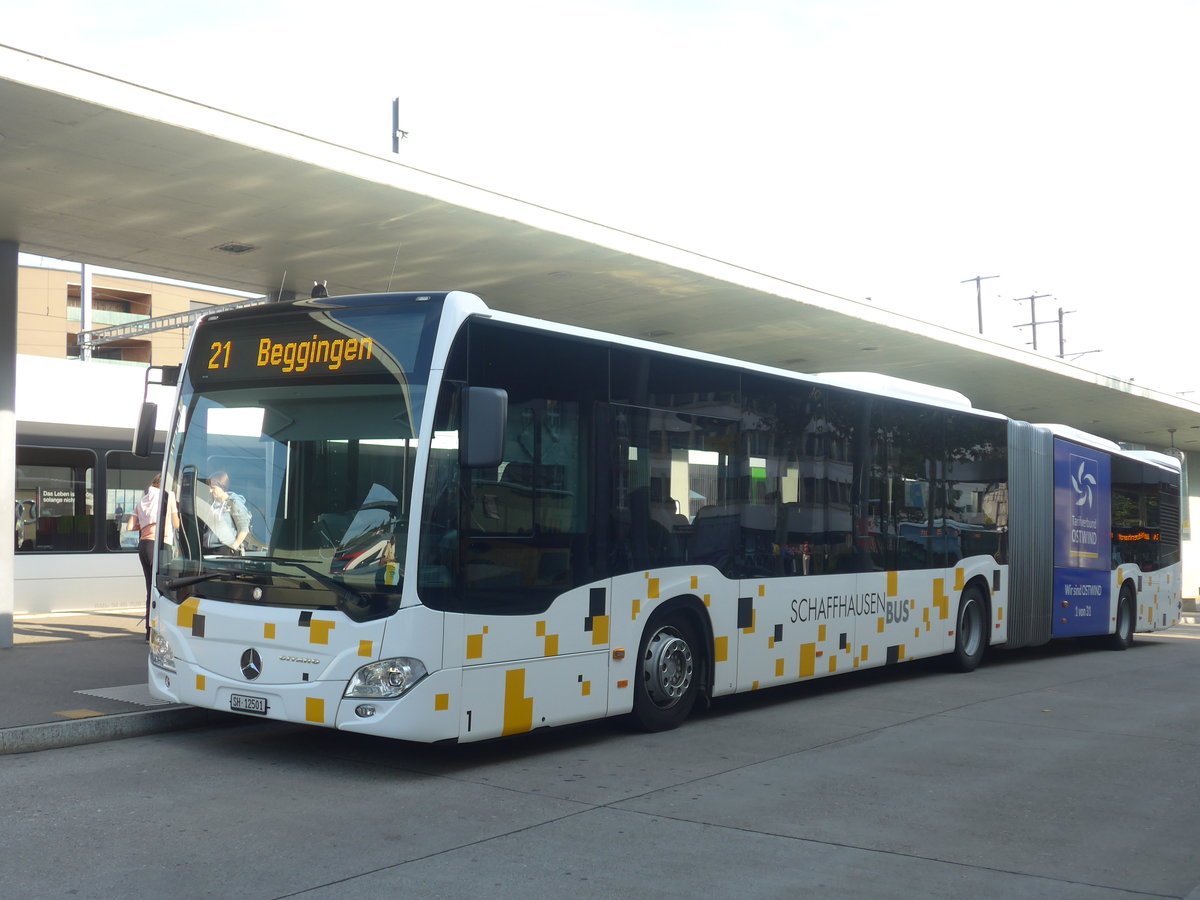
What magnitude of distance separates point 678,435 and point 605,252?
16.5 feet

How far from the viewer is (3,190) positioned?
11.4 meters

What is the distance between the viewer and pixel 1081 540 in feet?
57.2

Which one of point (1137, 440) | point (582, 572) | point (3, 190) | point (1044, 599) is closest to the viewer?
point (582, 572)

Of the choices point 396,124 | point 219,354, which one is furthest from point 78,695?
point 396,124

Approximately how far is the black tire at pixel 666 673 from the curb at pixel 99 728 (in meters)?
3.27

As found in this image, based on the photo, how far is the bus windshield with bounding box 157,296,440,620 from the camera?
7574 mm

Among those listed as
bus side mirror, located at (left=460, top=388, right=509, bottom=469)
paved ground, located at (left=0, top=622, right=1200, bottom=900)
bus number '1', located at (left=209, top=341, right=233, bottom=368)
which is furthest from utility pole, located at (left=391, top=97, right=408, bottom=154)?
bus side mirror, located at (left=460, top=388, right=509, bottom=469)

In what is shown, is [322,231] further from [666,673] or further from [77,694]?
[666,673]

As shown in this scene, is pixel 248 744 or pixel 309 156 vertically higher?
pixel 309 156

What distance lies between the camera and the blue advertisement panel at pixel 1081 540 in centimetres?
1686

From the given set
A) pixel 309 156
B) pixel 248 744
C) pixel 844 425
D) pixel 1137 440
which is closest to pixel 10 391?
pixel 309 156

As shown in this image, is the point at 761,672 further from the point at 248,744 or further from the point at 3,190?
the point at 3,190

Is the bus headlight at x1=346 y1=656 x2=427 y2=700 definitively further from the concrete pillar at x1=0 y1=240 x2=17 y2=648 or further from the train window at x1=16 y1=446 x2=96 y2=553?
the train window at x1=16 y1=446 x2=96 y2=553

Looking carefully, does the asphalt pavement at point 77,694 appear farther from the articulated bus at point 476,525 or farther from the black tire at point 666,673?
the black tire at point 666,673
